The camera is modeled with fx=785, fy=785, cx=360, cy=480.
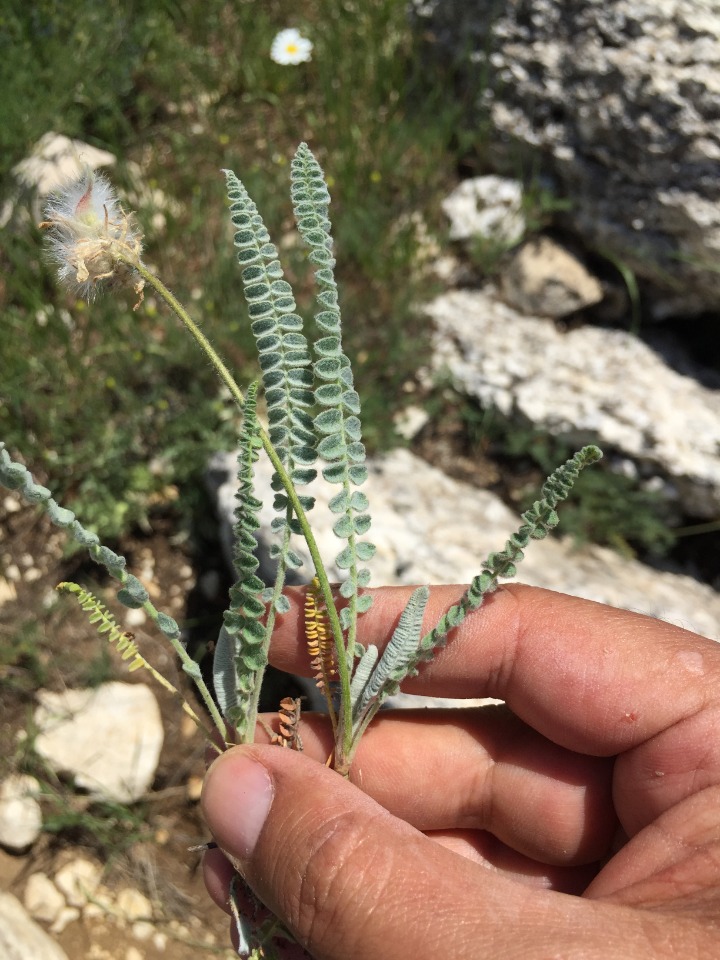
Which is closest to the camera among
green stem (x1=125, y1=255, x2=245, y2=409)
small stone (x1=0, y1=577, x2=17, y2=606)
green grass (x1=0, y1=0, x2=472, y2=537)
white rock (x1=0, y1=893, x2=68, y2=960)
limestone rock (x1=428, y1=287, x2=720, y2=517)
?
green stem (x1=125, y1=255, x2=245, y2=409)

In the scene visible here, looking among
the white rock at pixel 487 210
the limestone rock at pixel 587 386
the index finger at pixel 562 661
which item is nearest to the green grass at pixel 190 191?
the white rock at pixel 487 210

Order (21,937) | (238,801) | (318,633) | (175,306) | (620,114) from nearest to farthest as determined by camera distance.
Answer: (175,306), (238,801), (318,633), (21,937), (620,114)

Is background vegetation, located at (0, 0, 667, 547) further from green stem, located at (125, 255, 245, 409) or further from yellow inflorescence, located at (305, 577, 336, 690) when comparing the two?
green stem, located at (125, 255, 245, 409)

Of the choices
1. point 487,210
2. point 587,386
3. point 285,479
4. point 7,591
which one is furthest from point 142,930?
point 487,210

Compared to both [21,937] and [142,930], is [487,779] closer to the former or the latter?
[142,930]

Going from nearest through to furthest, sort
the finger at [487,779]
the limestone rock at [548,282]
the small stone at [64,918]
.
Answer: the finger at [487,779], the small stone at [64,918], the limestone rock at [548,282]

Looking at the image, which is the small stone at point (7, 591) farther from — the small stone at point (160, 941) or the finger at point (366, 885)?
the finger at point (366, 885)

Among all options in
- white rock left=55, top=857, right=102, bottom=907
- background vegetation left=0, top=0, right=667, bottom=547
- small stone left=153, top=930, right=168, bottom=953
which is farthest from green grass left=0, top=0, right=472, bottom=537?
small stone left=153, top=930, right=168, bottom=953
